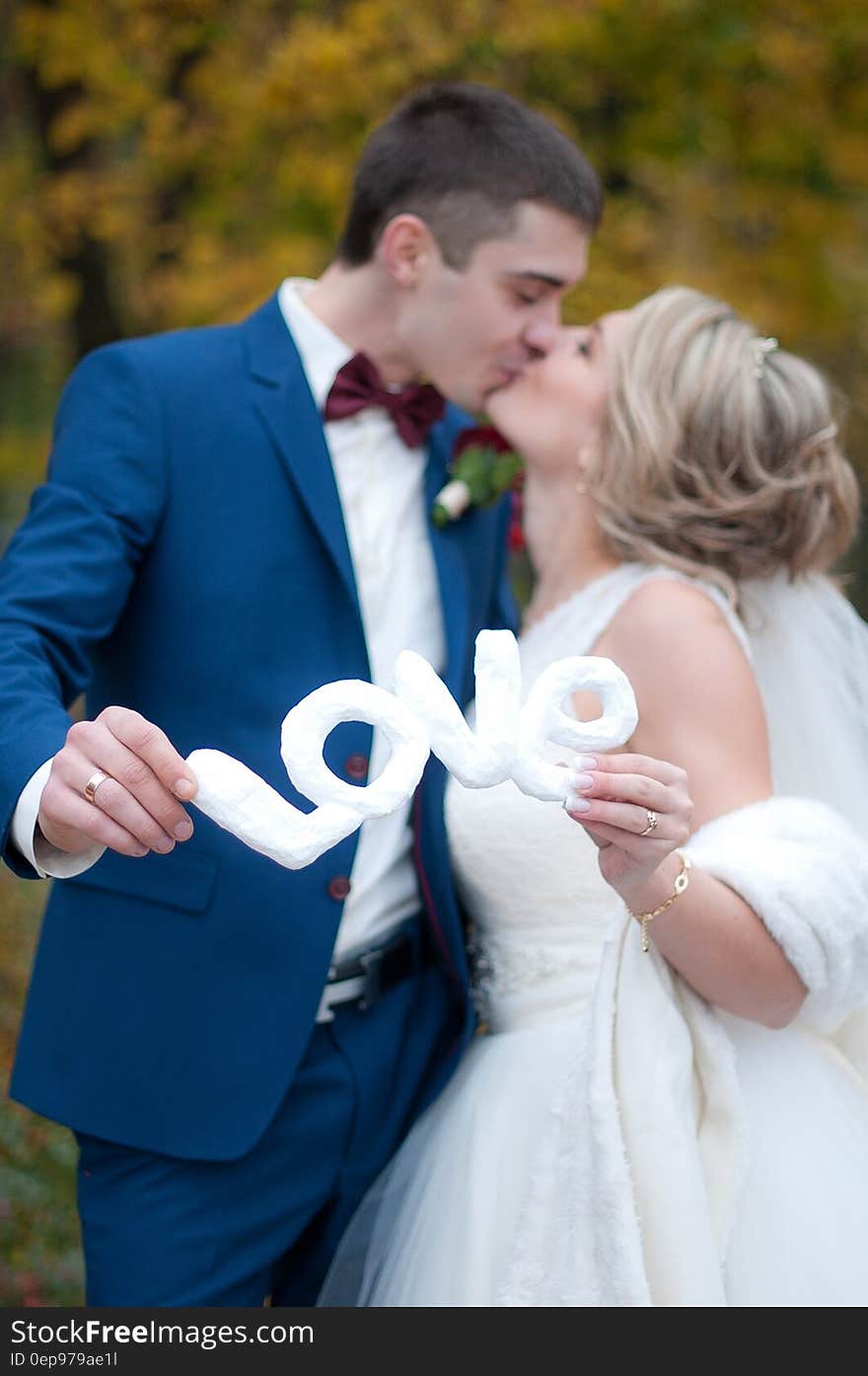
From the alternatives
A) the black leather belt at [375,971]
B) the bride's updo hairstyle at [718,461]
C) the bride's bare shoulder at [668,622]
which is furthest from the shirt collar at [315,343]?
the black leather belt at [375,971]

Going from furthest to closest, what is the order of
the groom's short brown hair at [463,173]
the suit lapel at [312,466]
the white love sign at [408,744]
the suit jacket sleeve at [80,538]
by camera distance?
the groom's short brown hair at [463,173]
the suit lapel at [312,466]
the suit jacket sleeve at [80,538]
the white love sign at [408,744]

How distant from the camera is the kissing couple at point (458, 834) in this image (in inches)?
95.3

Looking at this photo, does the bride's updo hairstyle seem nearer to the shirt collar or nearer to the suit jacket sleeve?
the shirt collar

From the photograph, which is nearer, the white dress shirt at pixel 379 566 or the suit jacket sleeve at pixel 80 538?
the suit jacket sleeve at pixel 80 538

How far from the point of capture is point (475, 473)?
311 cm

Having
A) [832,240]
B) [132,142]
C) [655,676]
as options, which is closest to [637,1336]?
[655,676]

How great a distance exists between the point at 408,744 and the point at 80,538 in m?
1.00

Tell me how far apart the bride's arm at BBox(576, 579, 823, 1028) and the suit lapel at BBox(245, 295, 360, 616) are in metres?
0.59

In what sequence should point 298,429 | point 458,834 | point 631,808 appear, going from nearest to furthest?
point 631,808 < point 298,429 < point 458,834

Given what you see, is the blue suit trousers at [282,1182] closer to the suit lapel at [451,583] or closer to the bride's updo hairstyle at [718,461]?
the suit lapel at [451,583]

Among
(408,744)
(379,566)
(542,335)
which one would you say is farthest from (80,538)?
(542,335)

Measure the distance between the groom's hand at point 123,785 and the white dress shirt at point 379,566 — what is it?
1017mm

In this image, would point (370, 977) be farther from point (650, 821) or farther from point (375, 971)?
point (650, 821)

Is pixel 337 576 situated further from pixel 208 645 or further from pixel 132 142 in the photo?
pixel 132 142
